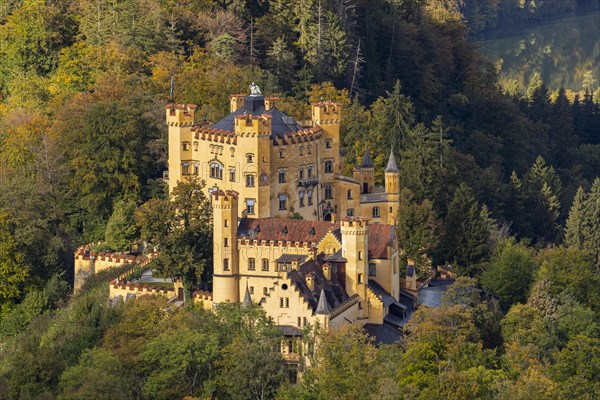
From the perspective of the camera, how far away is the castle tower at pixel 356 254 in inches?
3885

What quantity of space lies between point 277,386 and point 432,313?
9354 millimetres

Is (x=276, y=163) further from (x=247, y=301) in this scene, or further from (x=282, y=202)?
(x=247, y=301)

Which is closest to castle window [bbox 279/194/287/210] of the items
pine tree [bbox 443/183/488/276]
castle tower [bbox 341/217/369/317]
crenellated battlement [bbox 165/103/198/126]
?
crenellated battlement [bbox 165/103/198/126]

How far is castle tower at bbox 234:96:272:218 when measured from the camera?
108 meters

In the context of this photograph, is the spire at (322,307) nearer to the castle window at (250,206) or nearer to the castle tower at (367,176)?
the castle window at (250,206)

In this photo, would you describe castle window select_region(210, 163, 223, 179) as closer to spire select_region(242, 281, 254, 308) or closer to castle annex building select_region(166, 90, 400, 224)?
castle annex building select_region(166, 90, 400, 224)

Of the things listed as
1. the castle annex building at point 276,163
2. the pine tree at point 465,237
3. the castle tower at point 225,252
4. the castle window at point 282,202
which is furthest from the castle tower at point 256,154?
the pine tree at point 465,237

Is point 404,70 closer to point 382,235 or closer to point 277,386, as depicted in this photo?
point 382,235

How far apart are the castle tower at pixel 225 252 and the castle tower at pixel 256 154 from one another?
6.55 m

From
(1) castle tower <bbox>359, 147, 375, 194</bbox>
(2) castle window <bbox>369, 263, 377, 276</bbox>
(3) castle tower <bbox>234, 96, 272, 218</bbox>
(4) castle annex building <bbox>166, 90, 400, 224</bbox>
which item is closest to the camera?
(2) castle window <bbox>369, 263, 377, 276</bbox>

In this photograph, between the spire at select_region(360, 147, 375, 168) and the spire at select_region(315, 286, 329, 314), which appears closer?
the spire at select_region(315, 286, 329, 314)

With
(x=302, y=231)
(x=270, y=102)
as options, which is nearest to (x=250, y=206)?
(x=302, y=231)

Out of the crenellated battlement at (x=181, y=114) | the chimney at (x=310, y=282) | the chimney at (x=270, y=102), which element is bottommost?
the chimney at (x=310, y=282)

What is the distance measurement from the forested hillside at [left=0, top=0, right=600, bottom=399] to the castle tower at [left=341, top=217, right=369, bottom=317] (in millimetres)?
3770
